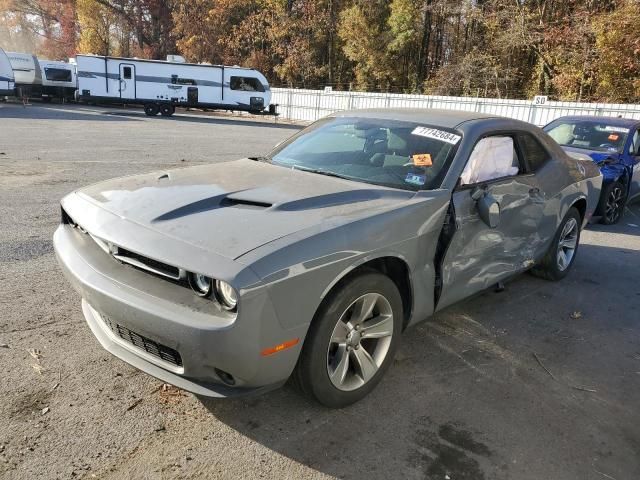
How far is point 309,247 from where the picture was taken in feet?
8.13

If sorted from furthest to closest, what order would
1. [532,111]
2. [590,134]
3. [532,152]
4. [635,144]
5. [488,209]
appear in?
1. [532,111]
2. [590,134]
3. [635,144]
4. [532,152]
5. [488,209]

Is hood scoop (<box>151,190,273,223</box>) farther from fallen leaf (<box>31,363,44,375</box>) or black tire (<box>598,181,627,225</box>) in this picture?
black tire (<box>598,181,627,225</box>)

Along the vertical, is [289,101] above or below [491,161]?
above

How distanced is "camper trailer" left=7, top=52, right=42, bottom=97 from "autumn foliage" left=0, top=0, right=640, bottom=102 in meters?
17.4

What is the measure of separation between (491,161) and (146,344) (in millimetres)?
2711

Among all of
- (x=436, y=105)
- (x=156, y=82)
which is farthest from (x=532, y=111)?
(x=156, y=82)

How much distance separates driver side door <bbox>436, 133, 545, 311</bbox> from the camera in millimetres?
3453

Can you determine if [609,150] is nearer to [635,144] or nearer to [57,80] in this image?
[635,144]

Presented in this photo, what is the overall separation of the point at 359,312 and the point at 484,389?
103 cm

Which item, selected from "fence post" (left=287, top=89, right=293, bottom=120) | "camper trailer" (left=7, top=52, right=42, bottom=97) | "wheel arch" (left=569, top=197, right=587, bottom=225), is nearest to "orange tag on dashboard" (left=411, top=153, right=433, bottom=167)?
"wheel arch" (left=569, top=197, right=587, bottom=225)

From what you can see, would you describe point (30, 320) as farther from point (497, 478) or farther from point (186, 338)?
point (497, 478)

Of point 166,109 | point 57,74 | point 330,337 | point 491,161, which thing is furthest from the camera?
Result: point 57,74

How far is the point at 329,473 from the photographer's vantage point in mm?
2469

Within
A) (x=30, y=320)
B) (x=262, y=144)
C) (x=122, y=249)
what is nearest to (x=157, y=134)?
(x=262, y=144)
